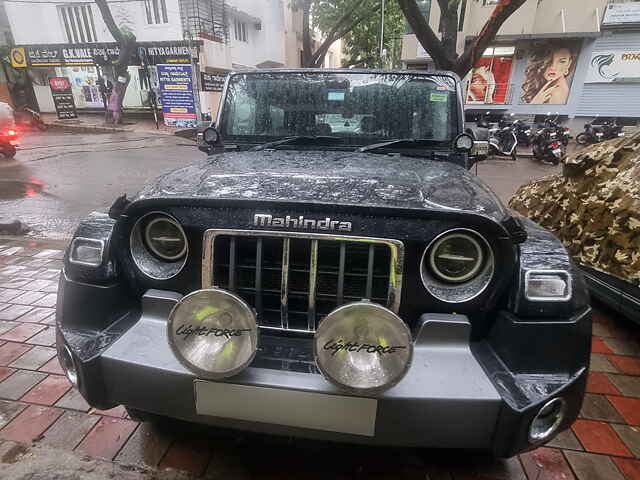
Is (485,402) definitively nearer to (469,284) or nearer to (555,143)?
(469,284)

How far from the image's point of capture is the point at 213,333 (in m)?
1.34

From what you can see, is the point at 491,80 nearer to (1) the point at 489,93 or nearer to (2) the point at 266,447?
(1) the point at 489,93

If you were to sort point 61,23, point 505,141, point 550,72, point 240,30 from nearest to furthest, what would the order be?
point 505,141 < point 550,72 < point 61,23 < point 240,30

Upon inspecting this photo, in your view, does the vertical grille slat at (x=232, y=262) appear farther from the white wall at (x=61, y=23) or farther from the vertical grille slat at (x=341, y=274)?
the white wall at (x=61, y=23)

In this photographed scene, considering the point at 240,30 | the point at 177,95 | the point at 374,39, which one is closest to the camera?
the point at 177,95

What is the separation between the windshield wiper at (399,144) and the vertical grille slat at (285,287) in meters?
1.17

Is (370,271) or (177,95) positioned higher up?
(370,271)

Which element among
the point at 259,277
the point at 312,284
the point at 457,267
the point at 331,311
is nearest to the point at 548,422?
the point at 457,267

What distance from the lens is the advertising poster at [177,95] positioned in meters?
16.5

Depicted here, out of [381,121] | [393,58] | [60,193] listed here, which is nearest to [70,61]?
[60,193]

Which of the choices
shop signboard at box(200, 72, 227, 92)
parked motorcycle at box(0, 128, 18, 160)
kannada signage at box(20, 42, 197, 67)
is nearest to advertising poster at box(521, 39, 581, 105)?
shop signboard at box(200, 72, 227, 92)

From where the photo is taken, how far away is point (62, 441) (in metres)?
1.91

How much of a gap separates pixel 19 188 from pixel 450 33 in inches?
350

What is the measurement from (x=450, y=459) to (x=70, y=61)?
2418 cm
